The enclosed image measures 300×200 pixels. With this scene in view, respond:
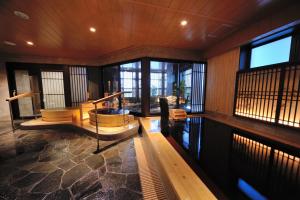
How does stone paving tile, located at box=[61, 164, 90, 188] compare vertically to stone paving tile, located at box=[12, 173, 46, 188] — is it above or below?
above

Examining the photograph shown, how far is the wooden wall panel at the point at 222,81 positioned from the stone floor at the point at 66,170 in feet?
11.3

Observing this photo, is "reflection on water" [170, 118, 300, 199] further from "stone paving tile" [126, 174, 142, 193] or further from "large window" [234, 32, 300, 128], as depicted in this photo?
"large window" [234, 32, 300, 128]

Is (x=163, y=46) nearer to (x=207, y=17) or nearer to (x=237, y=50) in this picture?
(x=207, y=17)

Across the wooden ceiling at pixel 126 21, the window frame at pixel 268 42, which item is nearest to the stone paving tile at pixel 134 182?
the wooden ceiling at pixel 126 21

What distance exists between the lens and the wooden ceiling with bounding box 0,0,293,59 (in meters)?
2.28

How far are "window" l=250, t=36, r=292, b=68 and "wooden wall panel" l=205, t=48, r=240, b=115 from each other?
1.56ft

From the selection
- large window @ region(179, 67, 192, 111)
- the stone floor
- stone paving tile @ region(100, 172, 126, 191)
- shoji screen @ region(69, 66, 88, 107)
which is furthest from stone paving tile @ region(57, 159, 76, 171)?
shoji screen @ region(69, 66, 88, 107)

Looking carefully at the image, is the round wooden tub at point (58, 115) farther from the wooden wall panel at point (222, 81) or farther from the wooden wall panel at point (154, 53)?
the wooden wall panel at point (222, 81)

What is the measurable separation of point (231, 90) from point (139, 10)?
356cm

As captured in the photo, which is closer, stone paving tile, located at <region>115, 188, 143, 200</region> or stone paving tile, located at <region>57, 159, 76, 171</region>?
stone paving tile, located at <region>115, 188, 143, 200</region>

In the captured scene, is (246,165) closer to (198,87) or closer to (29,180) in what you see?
(29,180)

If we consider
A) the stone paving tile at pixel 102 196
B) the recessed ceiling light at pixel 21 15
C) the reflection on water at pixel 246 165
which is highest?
the recessed ceiling light at pixel 21 15

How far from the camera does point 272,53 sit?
10.6 feet

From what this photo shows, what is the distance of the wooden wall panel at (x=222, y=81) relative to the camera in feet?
12.9
